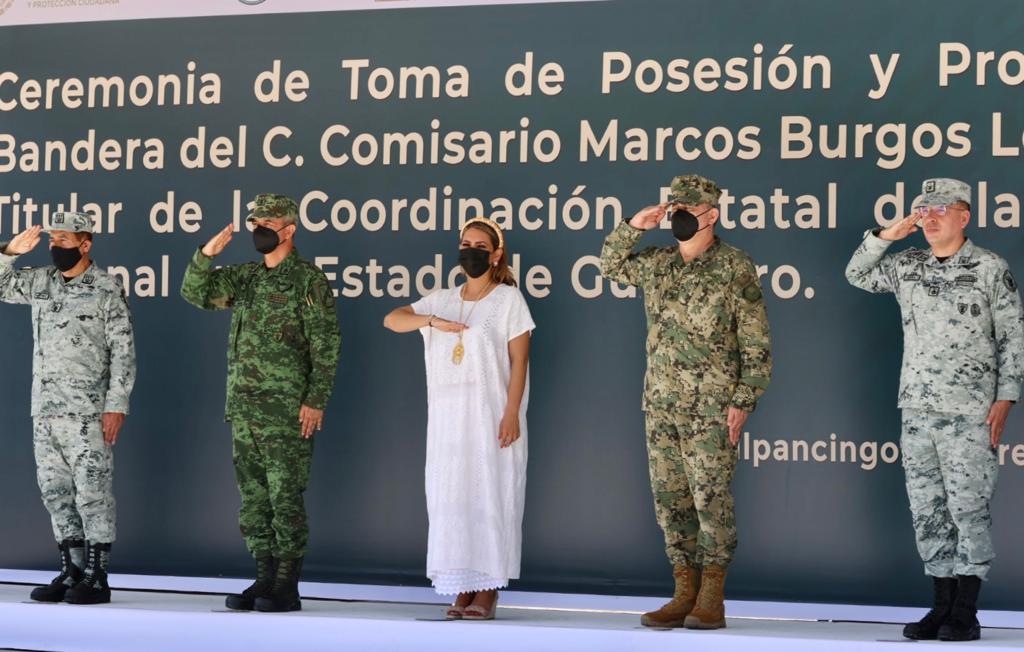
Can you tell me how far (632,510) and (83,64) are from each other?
3.32m

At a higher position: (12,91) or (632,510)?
(12,91)

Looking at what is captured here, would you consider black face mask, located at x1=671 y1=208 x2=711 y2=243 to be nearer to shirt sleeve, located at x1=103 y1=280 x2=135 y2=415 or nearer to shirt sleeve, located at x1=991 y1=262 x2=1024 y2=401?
shirt sleeve, located at x1=991 y1=262 x2=1024 y2=401

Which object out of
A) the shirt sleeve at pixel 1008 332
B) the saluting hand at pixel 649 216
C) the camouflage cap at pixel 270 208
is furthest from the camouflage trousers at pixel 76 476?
the shirt sleeve at pixel 1008 332

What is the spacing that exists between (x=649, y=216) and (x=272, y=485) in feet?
5.78

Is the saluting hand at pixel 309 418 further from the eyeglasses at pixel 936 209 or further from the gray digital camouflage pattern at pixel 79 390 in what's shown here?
the eyeglasses at pixel 936 209

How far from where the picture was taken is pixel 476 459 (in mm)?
4973

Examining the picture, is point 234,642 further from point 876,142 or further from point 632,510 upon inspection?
point 876,142

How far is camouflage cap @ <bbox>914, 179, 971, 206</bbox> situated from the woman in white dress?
1521mm

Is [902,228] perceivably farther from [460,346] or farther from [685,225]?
[460,346]

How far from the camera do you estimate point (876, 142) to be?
17.8 feet

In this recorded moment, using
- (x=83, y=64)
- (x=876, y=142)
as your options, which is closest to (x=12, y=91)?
(x=83, y=64)

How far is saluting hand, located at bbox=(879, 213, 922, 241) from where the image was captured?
15.0ft

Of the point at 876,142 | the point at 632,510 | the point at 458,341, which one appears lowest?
the point at 632,510

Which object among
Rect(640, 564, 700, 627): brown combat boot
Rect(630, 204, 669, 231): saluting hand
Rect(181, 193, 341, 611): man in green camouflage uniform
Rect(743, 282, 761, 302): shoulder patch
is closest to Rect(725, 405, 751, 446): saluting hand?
Rect(743, 282, 761, 302): shoulder patch
